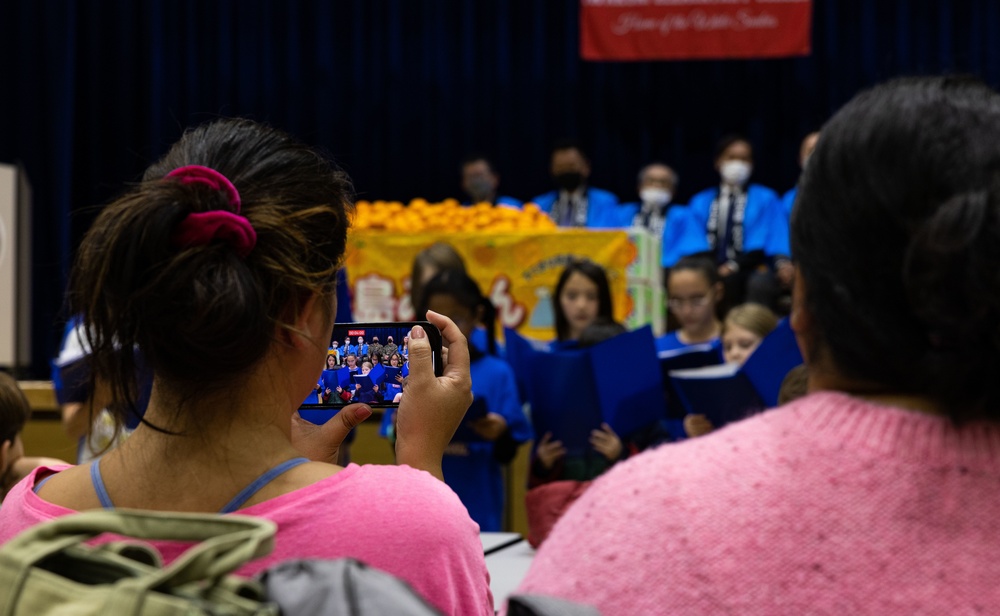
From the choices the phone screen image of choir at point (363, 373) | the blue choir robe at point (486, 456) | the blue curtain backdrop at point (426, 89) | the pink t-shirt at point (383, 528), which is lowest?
the blue choir robe at point (486, 456)

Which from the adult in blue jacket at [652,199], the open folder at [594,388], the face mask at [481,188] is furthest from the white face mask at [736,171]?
the open folder at [594,388]

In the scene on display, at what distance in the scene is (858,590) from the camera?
0.71 meters

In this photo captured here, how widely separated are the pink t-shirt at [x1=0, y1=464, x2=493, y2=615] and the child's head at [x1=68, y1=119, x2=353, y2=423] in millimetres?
113

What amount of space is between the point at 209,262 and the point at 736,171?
7050mm

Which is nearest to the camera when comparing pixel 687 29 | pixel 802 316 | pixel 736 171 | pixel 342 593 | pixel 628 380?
pixel 342 593

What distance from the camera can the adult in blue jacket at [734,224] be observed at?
733 cm

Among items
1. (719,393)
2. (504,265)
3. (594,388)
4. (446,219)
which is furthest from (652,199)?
(719,393)

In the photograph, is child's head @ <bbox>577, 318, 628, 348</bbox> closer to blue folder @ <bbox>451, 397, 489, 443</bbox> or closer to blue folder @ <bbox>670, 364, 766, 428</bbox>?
blue folder @ <bbox>451, 397, 489, 443</bbox>

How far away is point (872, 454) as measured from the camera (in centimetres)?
74

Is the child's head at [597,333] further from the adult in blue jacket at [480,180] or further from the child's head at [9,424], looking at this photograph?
the adult in blue jacket at [480,180]

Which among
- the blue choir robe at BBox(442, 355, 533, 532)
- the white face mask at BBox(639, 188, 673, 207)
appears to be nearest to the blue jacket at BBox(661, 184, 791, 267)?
the white face mask at BBox(639, 188, 673, 207)

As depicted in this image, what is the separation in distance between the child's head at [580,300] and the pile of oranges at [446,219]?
0.82 metres

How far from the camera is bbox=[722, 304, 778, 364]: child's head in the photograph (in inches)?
144

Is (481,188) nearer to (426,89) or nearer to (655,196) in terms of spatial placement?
(655,196)
